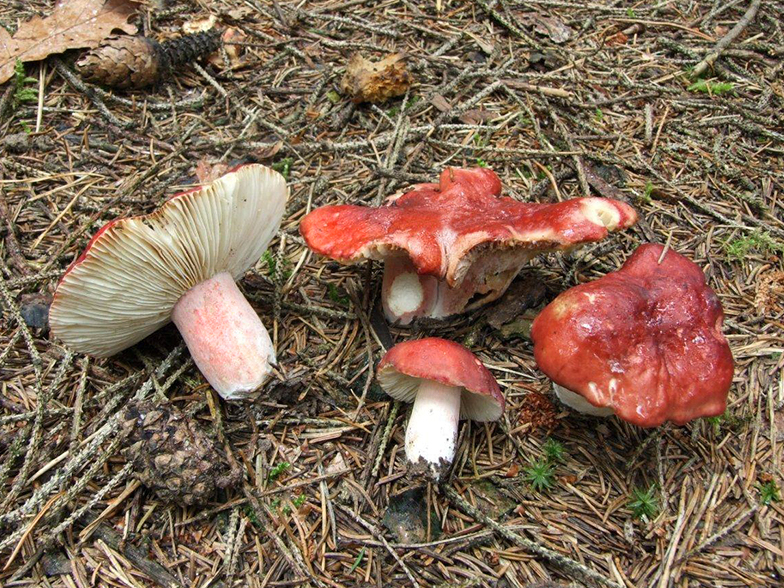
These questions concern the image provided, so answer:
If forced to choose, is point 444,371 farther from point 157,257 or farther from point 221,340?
point 157,257

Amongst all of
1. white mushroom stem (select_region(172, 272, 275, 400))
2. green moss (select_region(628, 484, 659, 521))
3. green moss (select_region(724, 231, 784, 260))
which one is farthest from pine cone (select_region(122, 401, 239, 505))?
green moss (select_region(724, 231, 784, 260))

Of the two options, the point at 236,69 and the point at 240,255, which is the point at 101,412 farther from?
the point at 236,69

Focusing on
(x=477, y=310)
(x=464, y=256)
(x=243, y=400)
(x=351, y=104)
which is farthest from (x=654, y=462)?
(x=351, y=104)

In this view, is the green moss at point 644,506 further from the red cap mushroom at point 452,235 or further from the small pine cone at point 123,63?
the small pine cone at point 123,63

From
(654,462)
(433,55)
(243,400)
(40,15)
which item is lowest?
(654,462)

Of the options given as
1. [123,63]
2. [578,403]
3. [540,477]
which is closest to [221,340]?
[540,477]

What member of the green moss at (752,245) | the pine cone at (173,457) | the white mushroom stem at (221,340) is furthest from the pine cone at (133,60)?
the green moss at (752,245)

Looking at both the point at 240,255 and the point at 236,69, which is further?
the point at 236,69
